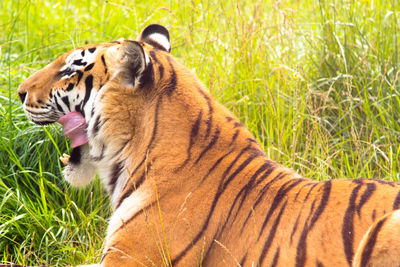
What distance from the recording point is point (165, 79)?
2936mm

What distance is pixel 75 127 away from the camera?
3139mm

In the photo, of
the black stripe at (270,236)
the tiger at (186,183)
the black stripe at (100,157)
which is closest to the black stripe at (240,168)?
the tiger at (186,183)

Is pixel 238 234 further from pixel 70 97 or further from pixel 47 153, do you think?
pixel 47 153

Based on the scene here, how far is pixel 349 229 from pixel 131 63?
1.20 metres

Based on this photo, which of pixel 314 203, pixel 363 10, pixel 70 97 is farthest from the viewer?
pixel 363 10

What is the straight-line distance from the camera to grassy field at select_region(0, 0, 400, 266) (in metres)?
3.71

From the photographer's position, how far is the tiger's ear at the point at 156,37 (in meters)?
3.31

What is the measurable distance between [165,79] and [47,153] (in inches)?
56.9

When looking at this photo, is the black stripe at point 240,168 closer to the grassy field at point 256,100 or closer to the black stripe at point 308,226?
the black stripe at point 308,226

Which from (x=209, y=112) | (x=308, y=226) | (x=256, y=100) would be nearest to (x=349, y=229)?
(x=308, y=226)

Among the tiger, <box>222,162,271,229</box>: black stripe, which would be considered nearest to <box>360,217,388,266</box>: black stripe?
the tiger

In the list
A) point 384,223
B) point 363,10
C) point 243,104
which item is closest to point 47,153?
point 243,104

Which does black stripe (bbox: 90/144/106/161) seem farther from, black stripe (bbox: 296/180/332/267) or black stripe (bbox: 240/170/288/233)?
black stripe (bbox: 296/180/332/267)

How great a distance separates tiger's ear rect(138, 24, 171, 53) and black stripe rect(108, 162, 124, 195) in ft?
2.26
